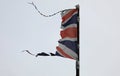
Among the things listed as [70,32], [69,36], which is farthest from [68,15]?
[69,36]

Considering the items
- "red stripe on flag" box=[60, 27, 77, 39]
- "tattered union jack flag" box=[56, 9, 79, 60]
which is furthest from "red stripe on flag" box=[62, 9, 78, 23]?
"red stripe on flag" box=[60, 27, 77, 39]

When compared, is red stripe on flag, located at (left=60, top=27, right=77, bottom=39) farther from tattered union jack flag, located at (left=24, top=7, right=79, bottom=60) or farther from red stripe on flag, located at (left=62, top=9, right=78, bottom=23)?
red stripe on flag, located at (left=62, top=9, right=78, bottom=23)

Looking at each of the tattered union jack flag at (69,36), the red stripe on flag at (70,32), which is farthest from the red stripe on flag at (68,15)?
the red stripe on flag at (70,32)

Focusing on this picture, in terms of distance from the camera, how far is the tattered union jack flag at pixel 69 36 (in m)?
12.0

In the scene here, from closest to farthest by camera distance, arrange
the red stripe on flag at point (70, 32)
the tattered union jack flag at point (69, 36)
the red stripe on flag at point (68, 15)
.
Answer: the tattered union jack flag at point (69, 36)
the red stripe on flag at point (70, 32)
the red stripe on flag at point (68, 15)

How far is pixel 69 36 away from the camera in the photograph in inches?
484

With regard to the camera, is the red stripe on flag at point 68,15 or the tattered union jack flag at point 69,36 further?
the red stripe on flag at point 68,15

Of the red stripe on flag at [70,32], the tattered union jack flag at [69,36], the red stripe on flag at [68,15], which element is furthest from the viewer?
the red stripe on flag at [68,15]

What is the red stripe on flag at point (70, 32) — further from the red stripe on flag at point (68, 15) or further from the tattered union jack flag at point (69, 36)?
the red stripe on flag at point (68, 15)

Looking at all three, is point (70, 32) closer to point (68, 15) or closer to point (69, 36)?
point (69, 36)

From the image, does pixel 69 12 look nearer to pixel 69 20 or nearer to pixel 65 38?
pixel 69 20

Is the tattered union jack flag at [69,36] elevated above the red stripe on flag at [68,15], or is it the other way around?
the red stripe on flag at [68,15]

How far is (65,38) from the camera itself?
12.4 meters

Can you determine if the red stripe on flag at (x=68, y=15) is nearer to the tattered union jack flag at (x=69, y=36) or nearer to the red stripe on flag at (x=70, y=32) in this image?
the tattered union jack flag at (x=69, y=36)
